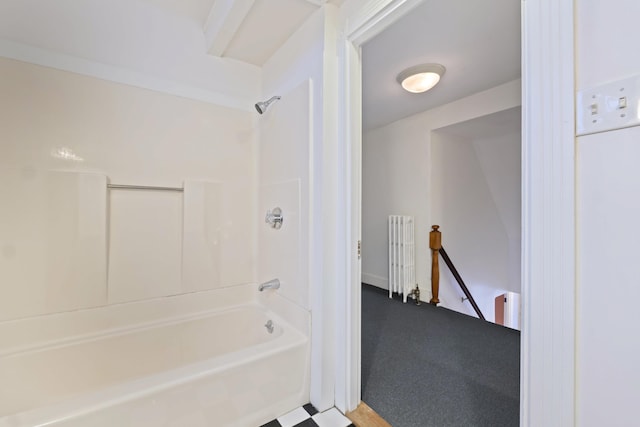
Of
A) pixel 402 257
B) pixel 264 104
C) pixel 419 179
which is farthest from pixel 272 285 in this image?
pixel 419 179

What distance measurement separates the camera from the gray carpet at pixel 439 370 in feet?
4.72

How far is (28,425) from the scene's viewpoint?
90 cm

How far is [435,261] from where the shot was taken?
10.3 ft

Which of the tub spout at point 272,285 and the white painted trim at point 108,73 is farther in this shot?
the tub spout at point 272,285

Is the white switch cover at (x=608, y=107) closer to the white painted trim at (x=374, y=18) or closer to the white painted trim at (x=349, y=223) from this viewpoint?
the white painted trim at (x=374, y=18)

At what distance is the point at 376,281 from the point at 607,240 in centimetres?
320

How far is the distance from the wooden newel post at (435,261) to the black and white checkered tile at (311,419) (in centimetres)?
203

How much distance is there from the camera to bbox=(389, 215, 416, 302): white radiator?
3.22 m

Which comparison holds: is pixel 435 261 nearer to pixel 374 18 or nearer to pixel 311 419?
pixel 311 419

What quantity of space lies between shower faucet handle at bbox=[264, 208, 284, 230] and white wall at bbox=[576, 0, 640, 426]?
4.70 feet

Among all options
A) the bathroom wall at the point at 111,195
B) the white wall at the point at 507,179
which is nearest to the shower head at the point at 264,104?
the bathroom wall at the point at 111,195

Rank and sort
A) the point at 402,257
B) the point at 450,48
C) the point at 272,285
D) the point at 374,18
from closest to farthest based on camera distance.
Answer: the point at 374,18 → the point at 272,285 → the point at 450,48 → the point at 402,257

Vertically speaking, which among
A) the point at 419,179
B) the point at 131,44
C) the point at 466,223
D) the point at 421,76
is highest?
the point at 421,76

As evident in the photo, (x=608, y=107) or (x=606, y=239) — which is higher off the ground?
(x=608, y=107)
